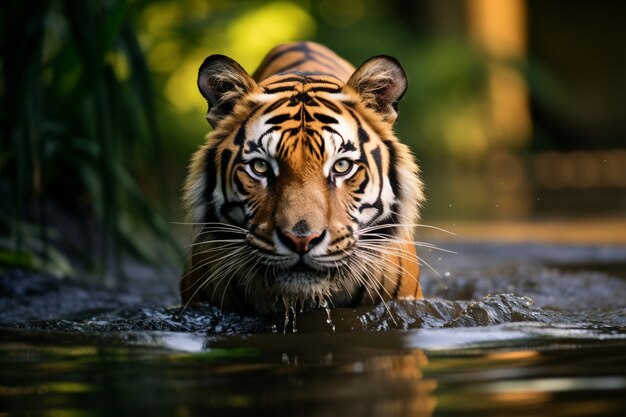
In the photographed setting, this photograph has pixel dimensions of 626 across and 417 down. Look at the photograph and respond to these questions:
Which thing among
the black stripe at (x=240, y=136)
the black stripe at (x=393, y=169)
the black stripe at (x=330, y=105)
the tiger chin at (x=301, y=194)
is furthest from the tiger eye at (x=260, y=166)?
the black stripe at (x=393, y=169)

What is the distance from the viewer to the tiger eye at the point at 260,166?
10.5 ft

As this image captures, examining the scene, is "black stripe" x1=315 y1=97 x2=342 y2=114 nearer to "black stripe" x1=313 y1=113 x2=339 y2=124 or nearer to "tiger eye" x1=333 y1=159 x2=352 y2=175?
"black stripe" x1=313 y1=113 x2=339 y2=124

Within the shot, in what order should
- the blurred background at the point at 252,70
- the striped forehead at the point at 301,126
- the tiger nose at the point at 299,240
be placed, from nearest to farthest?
the tiger nose at the point at 299,240, the striped forehead at the point at 301,126, the blurred background at the point at 252,70

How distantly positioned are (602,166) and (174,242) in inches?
354

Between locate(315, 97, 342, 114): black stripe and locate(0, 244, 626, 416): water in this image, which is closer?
locate(0, 244, 626, 416): water

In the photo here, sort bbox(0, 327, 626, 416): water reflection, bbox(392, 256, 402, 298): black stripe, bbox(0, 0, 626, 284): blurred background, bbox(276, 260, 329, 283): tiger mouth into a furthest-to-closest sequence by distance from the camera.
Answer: bbox(0, 0, 626, 284): blurred background < bbox(392, 256, 402, 298): black stripe < bbox(276, 260, 329, 283): tiger mouth < bbox(0, 327, 626, 416): water reflection

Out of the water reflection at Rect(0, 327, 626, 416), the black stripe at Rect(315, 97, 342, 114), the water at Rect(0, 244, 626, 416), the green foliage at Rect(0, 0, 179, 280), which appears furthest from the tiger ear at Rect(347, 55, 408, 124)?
the green foliage at Rect(0, 0, 179, 280)

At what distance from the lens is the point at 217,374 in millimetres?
2336

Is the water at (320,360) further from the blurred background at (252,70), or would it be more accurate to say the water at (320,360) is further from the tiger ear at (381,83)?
the blurred background at (252,70)

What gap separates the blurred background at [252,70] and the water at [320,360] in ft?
2.40

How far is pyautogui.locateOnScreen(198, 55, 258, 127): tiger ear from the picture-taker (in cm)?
342

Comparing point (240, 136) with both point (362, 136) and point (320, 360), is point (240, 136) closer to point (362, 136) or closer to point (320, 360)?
point (362, 136)

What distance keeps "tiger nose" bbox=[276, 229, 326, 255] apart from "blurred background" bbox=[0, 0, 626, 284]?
1315mm

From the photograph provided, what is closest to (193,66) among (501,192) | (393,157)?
(501,192)
